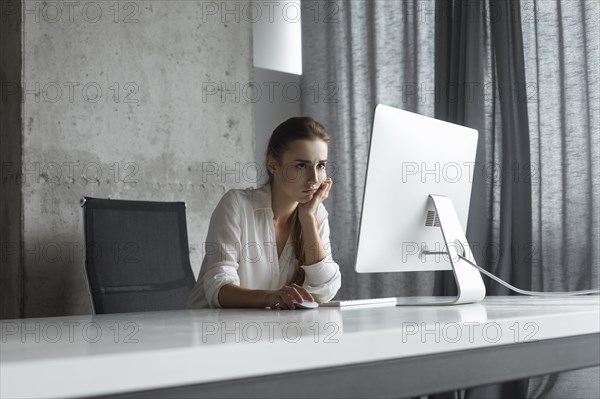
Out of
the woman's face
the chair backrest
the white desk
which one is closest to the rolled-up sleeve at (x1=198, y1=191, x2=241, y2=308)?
the woman's face

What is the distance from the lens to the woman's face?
2463 mm

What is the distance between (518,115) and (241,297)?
205cm

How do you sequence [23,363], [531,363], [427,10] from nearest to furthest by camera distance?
[23,363] → [531,363] → [427,10]

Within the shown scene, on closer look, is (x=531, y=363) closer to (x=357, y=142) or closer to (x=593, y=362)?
(x=593, y=362)

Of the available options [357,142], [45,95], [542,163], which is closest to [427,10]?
[357,142]

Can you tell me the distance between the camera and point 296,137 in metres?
2.52

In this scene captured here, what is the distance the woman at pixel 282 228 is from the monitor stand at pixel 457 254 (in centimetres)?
51

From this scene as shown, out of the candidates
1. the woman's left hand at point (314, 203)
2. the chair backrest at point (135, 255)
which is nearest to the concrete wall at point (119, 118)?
the chair backrest at point (135, 255)

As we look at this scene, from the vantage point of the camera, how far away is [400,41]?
4273 millimetres

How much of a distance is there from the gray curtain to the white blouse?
1364mm

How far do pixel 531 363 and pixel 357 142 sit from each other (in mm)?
3372

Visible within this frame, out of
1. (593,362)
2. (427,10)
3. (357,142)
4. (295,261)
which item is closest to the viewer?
(593,362)

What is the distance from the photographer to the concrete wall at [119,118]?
10.3 feet

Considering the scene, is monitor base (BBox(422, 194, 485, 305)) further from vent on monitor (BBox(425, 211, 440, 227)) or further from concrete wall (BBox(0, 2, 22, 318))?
concrete wall (BBox(0, 2, 22, 318))
